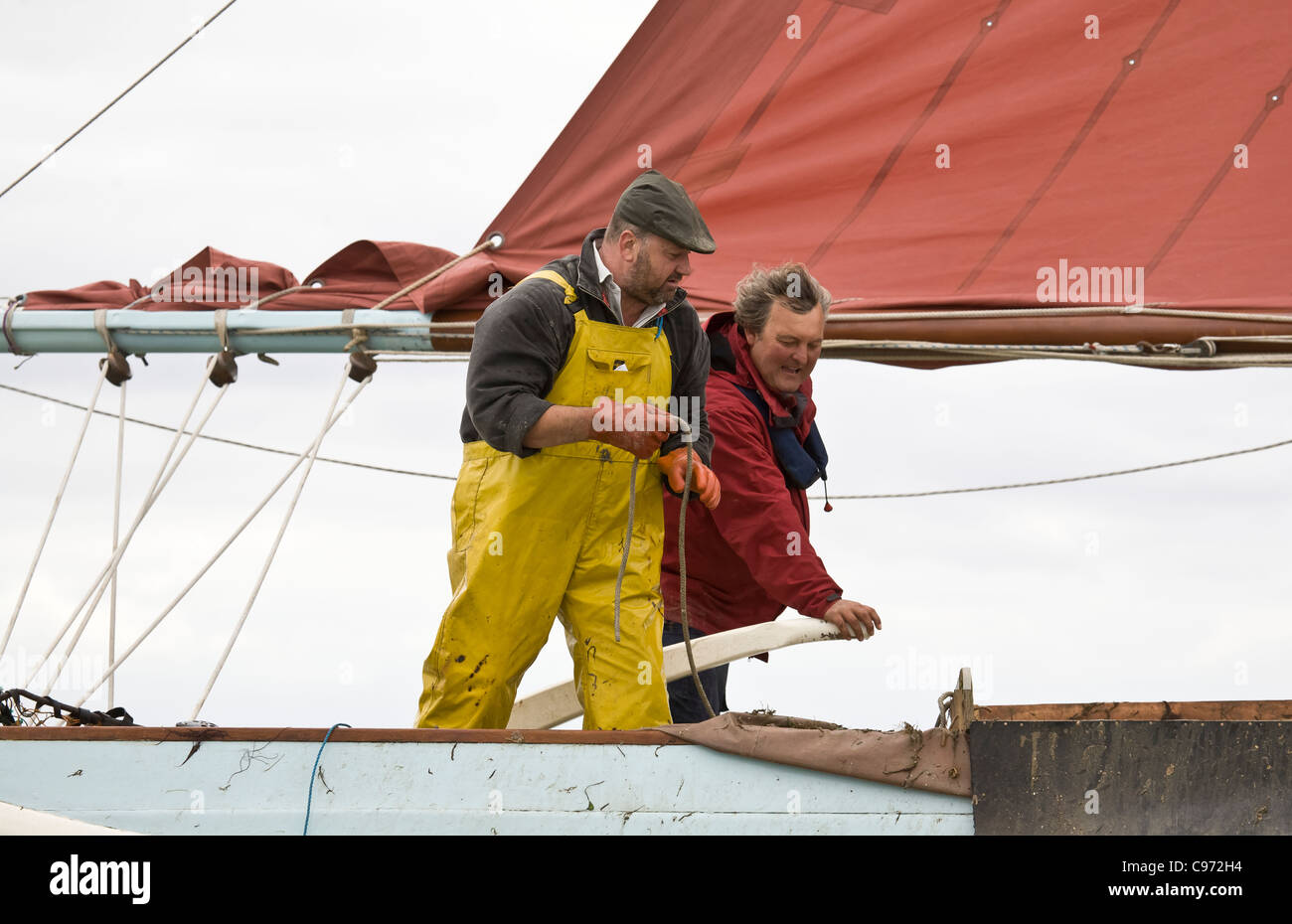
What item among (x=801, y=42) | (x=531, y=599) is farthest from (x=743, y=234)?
(x=531, y=599)

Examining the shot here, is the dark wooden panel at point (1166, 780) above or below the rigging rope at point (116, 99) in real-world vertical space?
below

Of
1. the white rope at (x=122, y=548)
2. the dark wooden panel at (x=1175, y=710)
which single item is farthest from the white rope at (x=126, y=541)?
the dark wooden panel at (x=1175, y=710)

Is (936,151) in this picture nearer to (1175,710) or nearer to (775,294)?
(775,294)

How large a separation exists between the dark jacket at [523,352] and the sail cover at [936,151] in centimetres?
127

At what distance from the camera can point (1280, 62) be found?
458 cm

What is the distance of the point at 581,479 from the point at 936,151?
1.90 meters

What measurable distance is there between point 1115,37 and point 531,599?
250 cm

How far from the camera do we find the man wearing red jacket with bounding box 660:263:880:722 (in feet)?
11.0

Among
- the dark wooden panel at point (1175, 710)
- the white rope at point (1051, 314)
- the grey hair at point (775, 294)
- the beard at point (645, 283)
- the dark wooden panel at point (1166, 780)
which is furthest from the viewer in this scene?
the white rope at point (1051, 314)

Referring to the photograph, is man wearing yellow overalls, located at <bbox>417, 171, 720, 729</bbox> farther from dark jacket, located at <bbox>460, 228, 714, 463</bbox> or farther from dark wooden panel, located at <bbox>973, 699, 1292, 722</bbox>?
dark wooden panel, located at <bbox>973, 699, 1292, 722</bbox>

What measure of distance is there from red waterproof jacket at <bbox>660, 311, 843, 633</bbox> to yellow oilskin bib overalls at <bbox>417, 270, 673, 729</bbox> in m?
0.19

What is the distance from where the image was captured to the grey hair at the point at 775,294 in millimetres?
3463

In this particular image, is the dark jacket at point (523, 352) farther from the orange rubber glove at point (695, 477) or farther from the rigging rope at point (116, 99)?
the rigging rope at point (116, 99)
